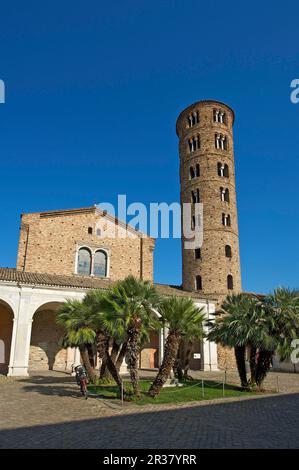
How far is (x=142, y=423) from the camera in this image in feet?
33.8

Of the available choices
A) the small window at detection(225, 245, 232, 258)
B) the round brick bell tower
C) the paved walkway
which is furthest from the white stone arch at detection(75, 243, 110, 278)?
the paved walkway

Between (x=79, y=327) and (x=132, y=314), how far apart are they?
199 inches

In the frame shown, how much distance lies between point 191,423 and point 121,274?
24791 mm

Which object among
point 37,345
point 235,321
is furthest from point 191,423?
point 37,345

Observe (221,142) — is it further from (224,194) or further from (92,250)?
(92,250)

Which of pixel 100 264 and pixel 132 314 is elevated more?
pixel 100 264

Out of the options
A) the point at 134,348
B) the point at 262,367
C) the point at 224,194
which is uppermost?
the point at 224,194

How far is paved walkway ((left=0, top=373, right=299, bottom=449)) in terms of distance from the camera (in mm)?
8195

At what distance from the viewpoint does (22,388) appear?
56.8 feet

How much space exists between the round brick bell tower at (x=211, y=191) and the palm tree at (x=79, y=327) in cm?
1714

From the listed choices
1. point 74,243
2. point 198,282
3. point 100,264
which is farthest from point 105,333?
point 198,282
